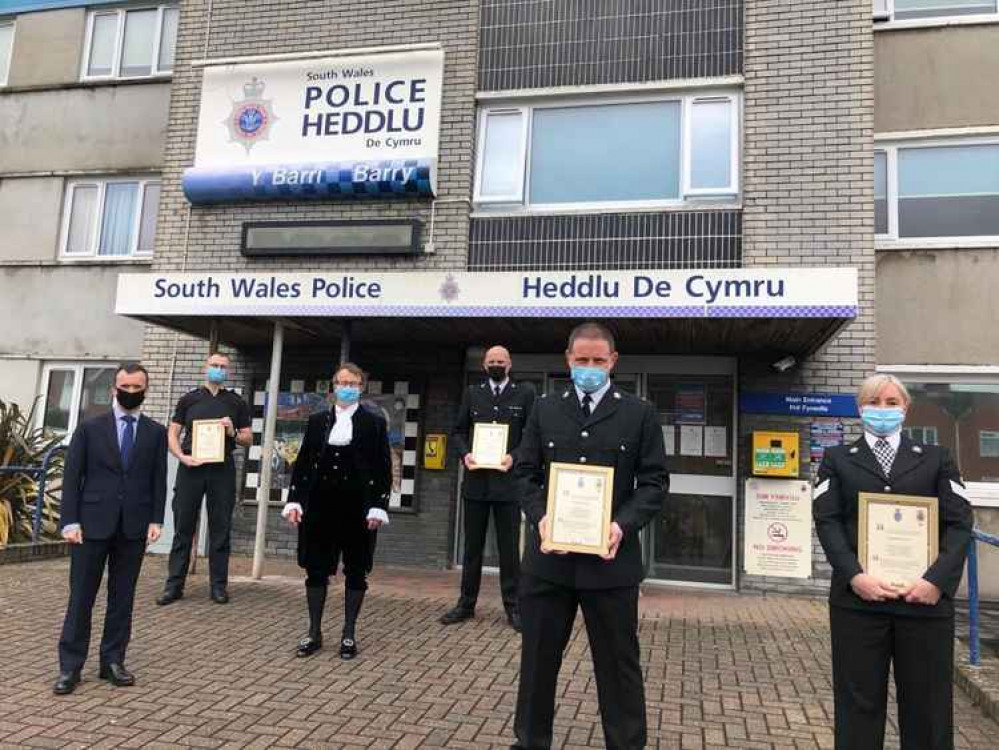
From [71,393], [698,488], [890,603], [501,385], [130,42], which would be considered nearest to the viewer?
[890,603]

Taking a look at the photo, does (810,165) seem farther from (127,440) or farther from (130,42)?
(130,42)

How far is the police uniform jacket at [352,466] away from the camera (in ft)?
17.2

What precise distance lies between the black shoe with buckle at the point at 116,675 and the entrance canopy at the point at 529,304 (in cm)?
354

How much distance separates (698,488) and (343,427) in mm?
4513

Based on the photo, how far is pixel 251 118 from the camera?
9.73 m

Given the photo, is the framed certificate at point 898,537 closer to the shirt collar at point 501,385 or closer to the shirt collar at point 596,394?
the shirt collar at point 596,394

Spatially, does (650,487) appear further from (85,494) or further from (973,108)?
(973,108)

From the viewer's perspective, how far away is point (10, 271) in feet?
39.0

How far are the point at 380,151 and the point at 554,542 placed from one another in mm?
6998

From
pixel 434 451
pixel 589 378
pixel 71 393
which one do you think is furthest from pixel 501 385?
pixel 71 393

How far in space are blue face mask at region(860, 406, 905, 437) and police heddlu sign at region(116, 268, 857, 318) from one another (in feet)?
9.98

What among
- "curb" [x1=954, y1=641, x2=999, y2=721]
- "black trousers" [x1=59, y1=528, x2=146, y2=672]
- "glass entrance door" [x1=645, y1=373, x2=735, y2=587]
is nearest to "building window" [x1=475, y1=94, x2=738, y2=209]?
"glass entrance door" [x1=645, y1=373, x2=735, y2=587]

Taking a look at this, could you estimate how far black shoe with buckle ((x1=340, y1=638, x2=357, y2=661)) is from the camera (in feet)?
16.9

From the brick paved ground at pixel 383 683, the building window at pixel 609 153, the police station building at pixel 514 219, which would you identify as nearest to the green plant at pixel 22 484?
the police station building at pixel 514 219
